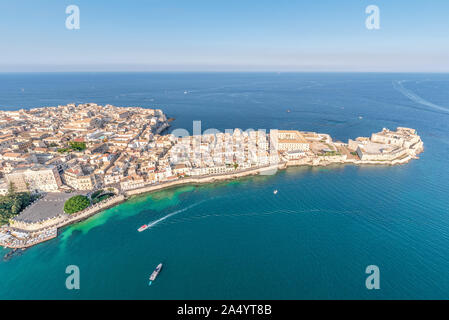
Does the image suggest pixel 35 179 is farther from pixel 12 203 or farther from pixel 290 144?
pixel 290 144

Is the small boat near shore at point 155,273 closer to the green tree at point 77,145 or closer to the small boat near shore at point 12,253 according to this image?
the small boat near shore at point 12,253

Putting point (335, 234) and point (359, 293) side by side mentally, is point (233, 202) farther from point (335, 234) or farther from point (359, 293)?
point (359, 293)

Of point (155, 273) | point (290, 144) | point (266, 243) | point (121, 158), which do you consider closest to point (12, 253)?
point (155, 273)

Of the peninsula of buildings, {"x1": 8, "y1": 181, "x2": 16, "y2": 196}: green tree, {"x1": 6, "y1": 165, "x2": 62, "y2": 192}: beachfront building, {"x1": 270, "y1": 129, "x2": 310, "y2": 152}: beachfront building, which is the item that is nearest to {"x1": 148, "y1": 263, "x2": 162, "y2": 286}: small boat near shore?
the peninsula of buildings

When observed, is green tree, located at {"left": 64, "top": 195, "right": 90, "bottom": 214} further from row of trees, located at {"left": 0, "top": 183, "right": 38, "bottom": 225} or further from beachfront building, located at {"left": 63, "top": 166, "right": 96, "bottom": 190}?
row of trees, located at {"left": 0, "top": 183, "right": 38, "bottom": 225}

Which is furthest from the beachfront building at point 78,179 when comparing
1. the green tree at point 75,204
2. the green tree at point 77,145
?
the green tree at point 77,145

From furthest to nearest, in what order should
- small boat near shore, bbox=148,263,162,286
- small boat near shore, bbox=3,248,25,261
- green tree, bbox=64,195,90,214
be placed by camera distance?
green tree, bbox=64,195,90,214
small boat near shore, bbox=3,248,25,261
small boat near shore, bbox=148,263,162,286
